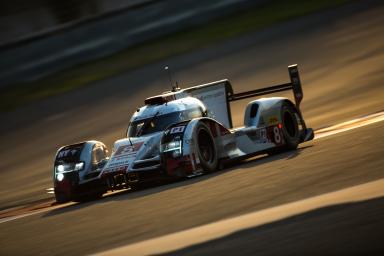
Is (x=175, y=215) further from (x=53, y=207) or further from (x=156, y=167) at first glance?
(x=53, y=207)

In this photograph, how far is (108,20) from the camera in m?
27.2

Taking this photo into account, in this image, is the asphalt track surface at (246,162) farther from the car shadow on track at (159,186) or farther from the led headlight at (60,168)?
the led headlight at (60,168)

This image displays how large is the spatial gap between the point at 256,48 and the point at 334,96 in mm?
4849

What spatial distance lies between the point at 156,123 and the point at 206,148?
3.33 feet

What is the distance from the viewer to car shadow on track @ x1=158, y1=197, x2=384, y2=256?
239 inches

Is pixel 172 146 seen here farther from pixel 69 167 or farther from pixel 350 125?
pixel 350 125

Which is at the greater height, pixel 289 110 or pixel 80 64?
pixel 80 64

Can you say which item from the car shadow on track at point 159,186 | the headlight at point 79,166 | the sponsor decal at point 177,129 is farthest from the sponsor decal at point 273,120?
the headlight at point 79,166

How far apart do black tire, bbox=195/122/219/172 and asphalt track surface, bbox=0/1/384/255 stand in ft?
1.02

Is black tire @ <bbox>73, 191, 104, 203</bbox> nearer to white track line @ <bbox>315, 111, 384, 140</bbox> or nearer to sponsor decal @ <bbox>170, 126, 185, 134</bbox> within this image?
sponsor decal @ <bbox>170, 126, 185, 134</bbox>

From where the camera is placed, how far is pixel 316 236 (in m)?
6.52

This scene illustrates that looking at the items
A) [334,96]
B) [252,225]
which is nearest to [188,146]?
[252,225]

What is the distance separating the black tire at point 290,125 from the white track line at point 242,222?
575cm

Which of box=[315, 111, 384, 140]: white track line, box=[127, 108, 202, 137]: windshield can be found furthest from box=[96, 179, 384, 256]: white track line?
box=[315, 111, 384, 140]: white track line
